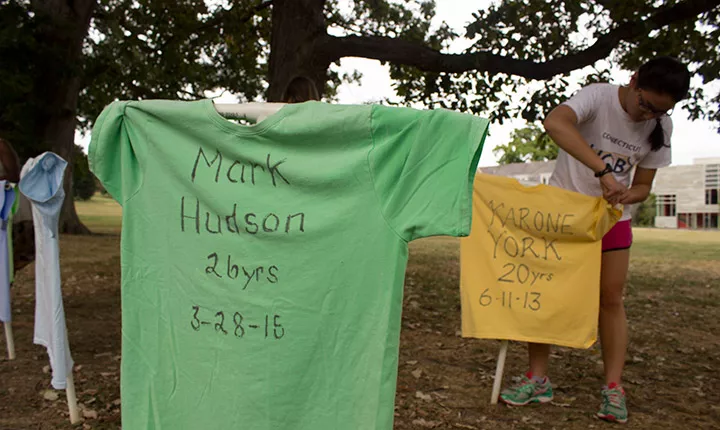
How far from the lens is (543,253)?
11.5ft

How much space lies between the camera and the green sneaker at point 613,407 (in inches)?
135

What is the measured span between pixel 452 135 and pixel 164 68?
11.3 meters

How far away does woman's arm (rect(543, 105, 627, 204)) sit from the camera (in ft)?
10.4

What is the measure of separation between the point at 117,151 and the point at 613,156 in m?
2.49

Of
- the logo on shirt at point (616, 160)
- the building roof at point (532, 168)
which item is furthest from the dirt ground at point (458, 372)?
the building roof at point (532, 168)

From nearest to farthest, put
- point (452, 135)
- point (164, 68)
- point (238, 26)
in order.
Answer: point (452, 135) < point (238, 26) < point (164, 68)

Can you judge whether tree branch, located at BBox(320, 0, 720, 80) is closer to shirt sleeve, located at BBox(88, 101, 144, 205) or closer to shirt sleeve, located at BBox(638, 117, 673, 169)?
shirt sleeve, located at BBox(638, 117, 673, 169)

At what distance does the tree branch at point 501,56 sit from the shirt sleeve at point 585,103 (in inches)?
125

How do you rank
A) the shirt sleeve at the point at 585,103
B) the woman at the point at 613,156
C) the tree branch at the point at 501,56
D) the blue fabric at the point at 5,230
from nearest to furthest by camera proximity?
the woman at the point at 613,156 < the shirt sleeve at the point at 585,103 < the blue fabric at the point at 5,230 < the tree branch at the point at 501,56

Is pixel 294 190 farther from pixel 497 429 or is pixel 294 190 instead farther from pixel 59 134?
pixel 59 134

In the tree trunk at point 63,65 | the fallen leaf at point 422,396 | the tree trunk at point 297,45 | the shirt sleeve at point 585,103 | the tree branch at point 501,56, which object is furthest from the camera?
the tree trunk at point 63,65

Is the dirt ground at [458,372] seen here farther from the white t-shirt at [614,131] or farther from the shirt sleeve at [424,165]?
the shirt sleeve at [424,165]

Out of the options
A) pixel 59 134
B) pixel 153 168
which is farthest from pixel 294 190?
pixel 59 134

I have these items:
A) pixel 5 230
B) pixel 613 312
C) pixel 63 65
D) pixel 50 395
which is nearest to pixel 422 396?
pixel 613 312
